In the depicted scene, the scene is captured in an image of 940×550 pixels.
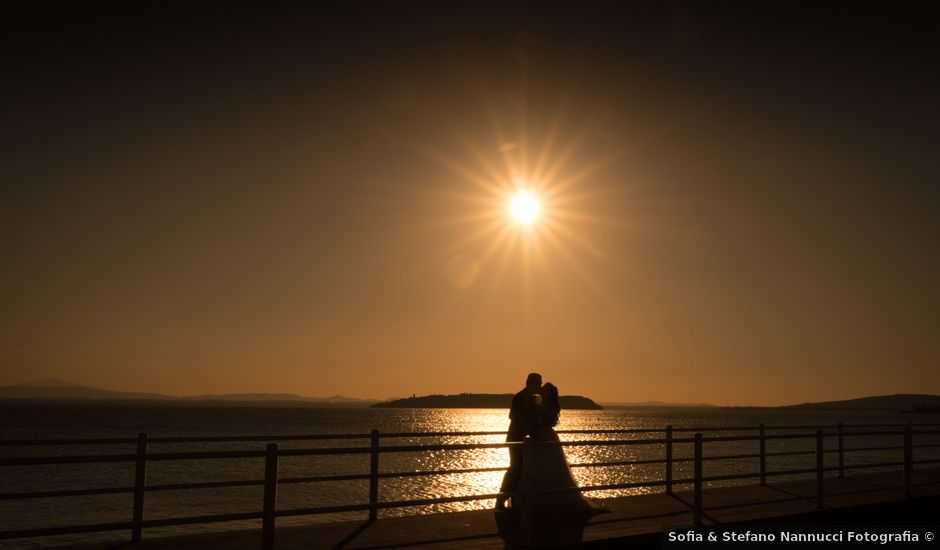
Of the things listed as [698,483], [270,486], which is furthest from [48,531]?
[698,483]

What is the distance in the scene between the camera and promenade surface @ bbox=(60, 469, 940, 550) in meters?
8.59

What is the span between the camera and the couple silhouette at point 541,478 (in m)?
9.42

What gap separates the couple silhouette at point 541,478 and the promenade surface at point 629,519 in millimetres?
246

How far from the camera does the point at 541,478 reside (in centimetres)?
1109

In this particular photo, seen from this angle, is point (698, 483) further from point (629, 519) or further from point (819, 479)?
point (819, 479)

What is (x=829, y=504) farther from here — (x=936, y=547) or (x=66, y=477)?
(x=66, y=477)

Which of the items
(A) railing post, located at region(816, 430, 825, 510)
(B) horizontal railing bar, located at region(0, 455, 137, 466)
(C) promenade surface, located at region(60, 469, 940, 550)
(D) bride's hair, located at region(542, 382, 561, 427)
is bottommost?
(C) promenade surface, located at region(60, 469, 940, 550)

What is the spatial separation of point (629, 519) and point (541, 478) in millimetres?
1223

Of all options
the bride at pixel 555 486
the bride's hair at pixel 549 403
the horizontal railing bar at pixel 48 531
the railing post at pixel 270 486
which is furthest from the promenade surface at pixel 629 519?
the horizontal railing bar at pixel 48 531

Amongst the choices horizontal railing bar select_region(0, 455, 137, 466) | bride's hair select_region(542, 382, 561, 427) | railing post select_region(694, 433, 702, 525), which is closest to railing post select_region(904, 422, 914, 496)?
railing post select_region(694, 433, 702, 525)

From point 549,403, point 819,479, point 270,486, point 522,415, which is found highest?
point 549,403

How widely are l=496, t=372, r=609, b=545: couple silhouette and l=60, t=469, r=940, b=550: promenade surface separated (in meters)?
0.25

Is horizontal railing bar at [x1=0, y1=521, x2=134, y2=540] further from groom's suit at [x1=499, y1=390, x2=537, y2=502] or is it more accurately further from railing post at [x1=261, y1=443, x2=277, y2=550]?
groom's suit at [x1=499, y1=390, x2=537, y2=502]

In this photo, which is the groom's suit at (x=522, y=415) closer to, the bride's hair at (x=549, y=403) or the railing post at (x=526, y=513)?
the bride's hair at (x=549, y=403)
